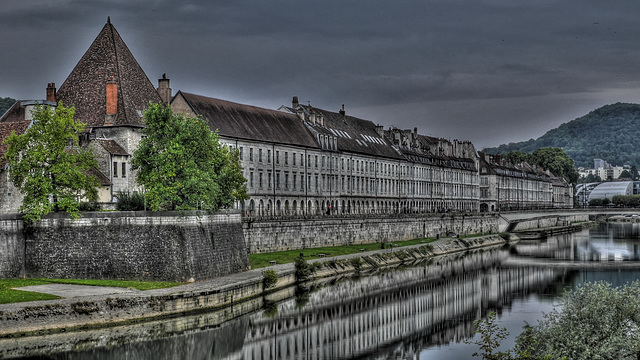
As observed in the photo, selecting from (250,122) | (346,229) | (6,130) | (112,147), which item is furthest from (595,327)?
(250,122)

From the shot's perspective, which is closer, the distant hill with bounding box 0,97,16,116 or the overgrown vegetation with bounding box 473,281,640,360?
the overgrown vegetation with bounding box 473,281,640,360

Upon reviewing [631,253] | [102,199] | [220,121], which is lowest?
[631,253]

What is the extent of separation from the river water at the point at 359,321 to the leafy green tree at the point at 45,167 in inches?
477

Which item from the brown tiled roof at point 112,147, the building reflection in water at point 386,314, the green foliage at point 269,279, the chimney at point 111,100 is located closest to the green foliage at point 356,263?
the building reflection in water at point 386,314

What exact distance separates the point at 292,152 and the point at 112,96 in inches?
1168

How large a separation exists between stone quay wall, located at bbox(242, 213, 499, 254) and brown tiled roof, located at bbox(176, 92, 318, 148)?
11.6 meters

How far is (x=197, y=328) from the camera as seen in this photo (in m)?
38.6

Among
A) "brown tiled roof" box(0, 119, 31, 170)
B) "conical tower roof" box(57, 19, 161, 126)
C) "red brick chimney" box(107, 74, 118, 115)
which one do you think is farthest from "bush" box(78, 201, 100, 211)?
"red brick chimney" box(107, 74, 118, 115)

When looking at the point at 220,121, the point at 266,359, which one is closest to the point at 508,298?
the point at 266,359

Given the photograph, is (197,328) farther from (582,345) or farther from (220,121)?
(220,121)

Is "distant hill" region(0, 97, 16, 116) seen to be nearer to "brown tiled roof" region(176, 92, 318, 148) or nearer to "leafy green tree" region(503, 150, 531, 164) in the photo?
"brown tiled roof" region(176, 92, 318, 148)

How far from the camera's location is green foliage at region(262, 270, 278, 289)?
48969 millimetres

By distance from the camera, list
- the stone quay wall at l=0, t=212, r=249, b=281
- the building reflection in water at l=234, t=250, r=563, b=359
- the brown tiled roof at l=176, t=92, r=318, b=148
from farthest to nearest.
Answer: the brown tiled roof at l=176, t=92, r=318, b=148
the stone quay wall at l=0, t=212, r=249, b=281
the building reflection in water at l=234, t=250, r=563, b=359

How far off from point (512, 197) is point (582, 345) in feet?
464
